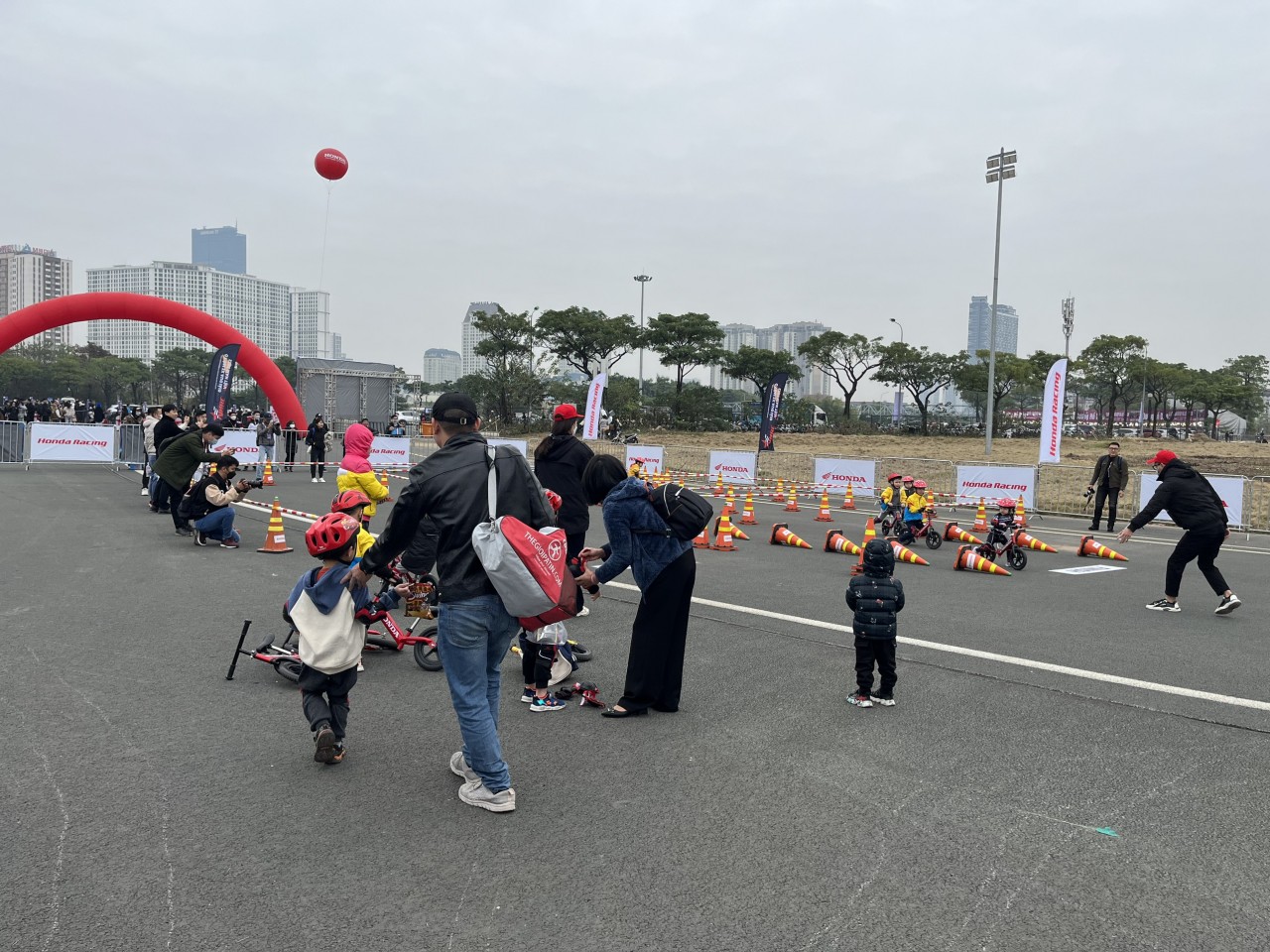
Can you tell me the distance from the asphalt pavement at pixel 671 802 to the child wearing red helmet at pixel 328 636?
24 cm

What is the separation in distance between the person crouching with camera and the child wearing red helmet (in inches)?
279

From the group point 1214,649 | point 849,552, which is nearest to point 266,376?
point 849,552

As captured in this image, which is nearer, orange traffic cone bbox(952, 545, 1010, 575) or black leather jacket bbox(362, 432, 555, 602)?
black leather jacket bbox(362, 432, 555, 602)

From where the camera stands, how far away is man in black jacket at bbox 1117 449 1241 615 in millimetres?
9078

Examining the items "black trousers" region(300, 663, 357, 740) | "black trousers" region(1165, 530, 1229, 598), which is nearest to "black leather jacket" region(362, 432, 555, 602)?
"black trousers" region(300, 663, 357, 740)

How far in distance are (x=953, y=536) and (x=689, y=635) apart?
8.31 metres

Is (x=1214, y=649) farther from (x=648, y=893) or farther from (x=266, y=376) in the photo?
(x=266, y=376)

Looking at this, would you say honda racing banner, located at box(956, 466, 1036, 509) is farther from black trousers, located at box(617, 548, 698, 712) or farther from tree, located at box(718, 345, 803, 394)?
tree, located at box(718, 345, 803, 394)

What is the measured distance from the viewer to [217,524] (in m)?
12.1

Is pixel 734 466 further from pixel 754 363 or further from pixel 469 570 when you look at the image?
pixel 754 363

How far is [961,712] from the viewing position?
573 cm

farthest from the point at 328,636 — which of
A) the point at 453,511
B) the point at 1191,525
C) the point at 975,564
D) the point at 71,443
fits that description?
the point at 71,443

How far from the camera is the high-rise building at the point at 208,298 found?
151 m

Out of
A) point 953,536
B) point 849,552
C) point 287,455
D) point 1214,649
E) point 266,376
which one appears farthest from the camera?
point 266,376
